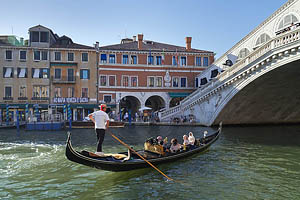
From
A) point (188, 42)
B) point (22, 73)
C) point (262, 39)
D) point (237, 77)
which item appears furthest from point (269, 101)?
point (22, 73)

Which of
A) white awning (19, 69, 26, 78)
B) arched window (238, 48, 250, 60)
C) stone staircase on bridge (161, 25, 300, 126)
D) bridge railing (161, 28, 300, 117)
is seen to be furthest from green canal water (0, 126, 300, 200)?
white awning (19, 69, 26, 78)

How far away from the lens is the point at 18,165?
7.46 metres

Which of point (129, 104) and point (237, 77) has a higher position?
→ point (237, 77)

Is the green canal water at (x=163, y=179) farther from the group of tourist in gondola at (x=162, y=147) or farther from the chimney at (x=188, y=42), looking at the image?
the chimney at (x=188, y=42)

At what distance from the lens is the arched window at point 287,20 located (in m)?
14.8

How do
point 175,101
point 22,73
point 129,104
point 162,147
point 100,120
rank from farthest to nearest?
point 129,104 < point 175,101 < point 22,73 < point 162,147 < point 100,120

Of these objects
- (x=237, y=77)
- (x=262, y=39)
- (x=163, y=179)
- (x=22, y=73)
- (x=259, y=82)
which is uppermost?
(x=262, y=39)

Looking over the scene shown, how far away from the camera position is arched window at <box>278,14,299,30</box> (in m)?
14.8

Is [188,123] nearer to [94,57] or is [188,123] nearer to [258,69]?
[258,69]

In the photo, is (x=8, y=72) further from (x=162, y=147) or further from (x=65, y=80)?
(x=162, y=147)

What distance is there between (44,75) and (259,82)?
61.8ft

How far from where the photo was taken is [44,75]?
23.6 m

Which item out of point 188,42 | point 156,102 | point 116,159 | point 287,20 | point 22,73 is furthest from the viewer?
point 156,102

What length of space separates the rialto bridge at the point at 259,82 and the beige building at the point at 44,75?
8.62 m
